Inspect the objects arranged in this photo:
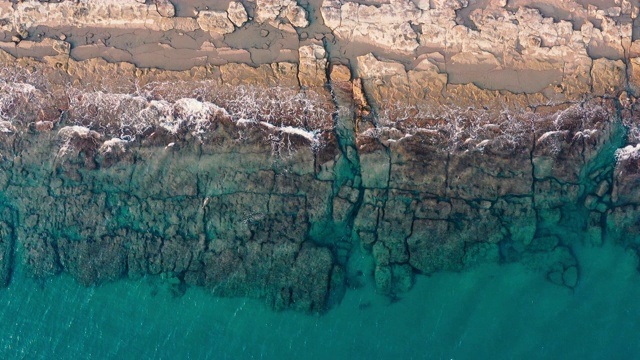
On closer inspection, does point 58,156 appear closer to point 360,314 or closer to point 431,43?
point 360,314

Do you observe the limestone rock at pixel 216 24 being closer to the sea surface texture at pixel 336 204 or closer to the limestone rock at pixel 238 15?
the limestone rock at pixel 238 15

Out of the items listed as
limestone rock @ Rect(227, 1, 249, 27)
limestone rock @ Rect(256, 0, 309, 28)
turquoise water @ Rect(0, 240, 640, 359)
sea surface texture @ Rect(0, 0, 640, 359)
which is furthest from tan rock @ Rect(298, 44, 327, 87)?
turquoise water @ Rect(0, 240, 640, 359)

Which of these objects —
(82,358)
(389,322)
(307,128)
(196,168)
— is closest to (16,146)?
(196,168)

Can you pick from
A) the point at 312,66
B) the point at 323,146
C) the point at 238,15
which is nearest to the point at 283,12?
the point at 238,15

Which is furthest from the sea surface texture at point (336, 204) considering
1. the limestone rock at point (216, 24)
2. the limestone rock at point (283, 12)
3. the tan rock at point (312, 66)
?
the limestone rock at point (216, 24)

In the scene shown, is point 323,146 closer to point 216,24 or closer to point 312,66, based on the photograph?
point 312,66

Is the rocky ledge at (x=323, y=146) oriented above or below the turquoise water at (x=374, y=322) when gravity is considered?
above
